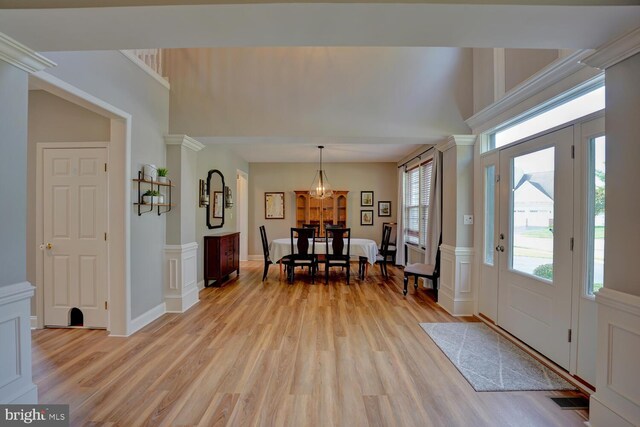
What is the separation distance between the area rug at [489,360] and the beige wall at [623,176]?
39.4 inches

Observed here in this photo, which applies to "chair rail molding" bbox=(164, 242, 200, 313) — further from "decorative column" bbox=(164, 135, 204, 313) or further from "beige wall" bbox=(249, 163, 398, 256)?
"beige wall" bbox=(249, 163, 398, 256)

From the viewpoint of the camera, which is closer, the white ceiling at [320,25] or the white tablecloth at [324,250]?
the white ceiling at [320,25]

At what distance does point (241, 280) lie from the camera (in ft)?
17.8

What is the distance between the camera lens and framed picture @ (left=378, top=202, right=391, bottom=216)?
7641 millimetres

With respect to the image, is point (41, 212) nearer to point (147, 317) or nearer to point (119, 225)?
point (119, 225)

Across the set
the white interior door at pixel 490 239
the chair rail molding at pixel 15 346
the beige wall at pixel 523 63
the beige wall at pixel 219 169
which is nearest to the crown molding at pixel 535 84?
the beige wall at pixel 523 63

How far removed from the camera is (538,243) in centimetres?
263

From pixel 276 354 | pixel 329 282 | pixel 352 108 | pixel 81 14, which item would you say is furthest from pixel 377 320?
pixel 81 14

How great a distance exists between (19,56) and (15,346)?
5.59 ft

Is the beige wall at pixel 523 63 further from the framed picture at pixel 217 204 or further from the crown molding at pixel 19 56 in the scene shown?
the framed picture at pixel 217 204

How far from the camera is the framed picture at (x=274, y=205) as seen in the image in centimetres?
775

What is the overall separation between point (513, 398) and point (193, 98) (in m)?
4.52

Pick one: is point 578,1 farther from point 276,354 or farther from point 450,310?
point 450,310

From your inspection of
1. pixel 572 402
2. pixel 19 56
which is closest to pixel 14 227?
pixel 19 56
